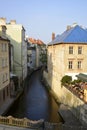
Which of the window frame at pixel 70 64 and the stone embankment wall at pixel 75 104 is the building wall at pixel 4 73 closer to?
the stone embankment wall at pixel 75 104

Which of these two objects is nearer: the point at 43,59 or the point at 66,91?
the point at 66,91

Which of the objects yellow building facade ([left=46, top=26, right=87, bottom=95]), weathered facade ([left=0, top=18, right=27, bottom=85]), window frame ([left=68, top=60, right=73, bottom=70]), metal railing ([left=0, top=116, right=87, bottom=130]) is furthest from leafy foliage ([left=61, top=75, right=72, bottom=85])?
weathered facade ([left=0, top=18, right=27, bottom=85])

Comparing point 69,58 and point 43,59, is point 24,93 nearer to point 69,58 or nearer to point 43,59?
point 69,58

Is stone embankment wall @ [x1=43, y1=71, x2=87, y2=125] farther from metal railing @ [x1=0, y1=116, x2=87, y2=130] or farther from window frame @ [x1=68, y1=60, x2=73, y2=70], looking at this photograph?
window frame @ [x1=68, y1=60, x2=73, y2=70]

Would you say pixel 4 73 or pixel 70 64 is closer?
pixel 4 73

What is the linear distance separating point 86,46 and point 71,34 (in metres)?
3.28

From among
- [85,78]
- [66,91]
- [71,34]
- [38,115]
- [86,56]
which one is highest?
[71,34]

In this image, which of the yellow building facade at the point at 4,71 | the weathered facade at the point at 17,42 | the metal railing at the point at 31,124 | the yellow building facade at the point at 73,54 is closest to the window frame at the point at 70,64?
the yellow building facade at the point at 73,54

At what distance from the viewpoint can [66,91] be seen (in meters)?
35.9

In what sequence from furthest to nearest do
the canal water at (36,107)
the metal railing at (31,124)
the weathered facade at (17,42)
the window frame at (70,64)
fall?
1. the weathered facade at (17,42)
2. the window frame at (70,64)
3. the canal water at (36,107)
4. the metal railing at (31,124)

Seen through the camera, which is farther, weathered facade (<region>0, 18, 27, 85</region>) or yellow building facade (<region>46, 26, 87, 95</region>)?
weathered facade (<region>0, 18, 27, 85</region>)

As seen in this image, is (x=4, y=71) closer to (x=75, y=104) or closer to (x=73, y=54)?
(x=73, y=54)

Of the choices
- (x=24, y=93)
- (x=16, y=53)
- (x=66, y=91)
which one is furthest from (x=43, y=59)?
(x=66, y=91)

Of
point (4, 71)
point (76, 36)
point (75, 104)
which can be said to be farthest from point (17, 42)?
point (75, 104)
